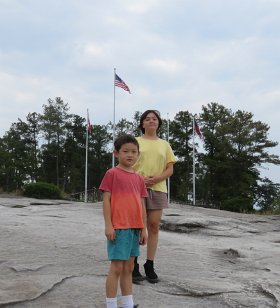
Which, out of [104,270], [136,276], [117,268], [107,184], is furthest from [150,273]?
[107,184]

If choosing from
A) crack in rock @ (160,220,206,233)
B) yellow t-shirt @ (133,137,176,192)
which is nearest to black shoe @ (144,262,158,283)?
yellow t-shirt @ (133,137,176,192)

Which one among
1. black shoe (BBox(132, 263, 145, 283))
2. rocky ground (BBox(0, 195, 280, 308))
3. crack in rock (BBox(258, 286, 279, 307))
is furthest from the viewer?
black shoe (BBox(132, 263, 145, 283))

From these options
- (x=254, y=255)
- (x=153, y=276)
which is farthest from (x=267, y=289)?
(x=254, y=255)

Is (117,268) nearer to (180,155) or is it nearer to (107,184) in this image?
(107,184)

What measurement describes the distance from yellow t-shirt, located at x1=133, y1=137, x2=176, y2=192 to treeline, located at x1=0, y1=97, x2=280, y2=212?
110 ft

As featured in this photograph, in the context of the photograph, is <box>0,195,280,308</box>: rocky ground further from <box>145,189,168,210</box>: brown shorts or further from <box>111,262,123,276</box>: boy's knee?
<box>145,189,168,210</box>: brown shorts

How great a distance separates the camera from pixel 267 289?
4195 millimetres

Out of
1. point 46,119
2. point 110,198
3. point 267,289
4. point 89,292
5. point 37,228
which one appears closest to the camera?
point 110,198

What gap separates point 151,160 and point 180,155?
49.0 metres

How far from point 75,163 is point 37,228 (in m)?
51.8

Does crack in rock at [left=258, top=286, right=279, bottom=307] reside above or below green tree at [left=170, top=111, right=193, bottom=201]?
below

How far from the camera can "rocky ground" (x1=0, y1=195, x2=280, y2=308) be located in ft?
12.2

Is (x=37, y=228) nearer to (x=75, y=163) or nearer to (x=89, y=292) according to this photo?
(x=89, y=292)

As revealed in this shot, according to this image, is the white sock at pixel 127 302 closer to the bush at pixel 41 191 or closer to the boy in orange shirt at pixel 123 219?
the boy in orange shirt at pixel 123 219
